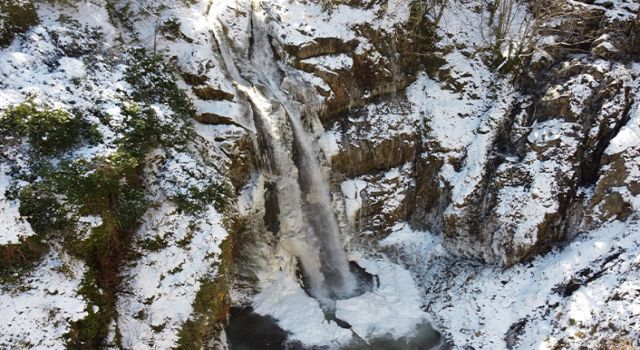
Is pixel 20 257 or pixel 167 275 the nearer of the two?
pixel 20 257

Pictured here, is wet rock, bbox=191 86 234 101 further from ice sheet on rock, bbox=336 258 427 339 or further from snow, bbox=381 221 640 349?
snow, bbox=381 221 640 349

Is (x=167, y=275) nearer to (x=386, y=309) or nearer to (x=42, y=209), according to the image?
(x=42, y=209)

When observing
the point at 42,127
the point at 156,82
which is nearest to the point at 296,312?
the point at 156,82

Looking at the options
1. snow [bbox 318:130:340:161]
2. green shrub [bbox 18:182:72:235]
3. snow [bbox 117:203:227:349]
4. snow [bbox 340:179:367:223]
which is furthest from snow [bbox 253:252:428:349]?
green shrub [bbox 18:182:72:235]

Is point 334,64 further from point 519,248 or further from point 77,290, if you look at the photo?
point 77,290

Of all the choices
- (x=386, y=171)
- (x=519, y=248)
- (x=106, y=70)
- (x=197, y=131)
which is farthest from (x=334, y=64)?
(x=519, y=248)

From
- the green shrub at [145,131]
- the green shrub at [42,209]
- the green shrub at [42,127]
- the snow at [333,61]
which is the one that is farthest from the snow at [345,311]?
the snow at [333,61]
